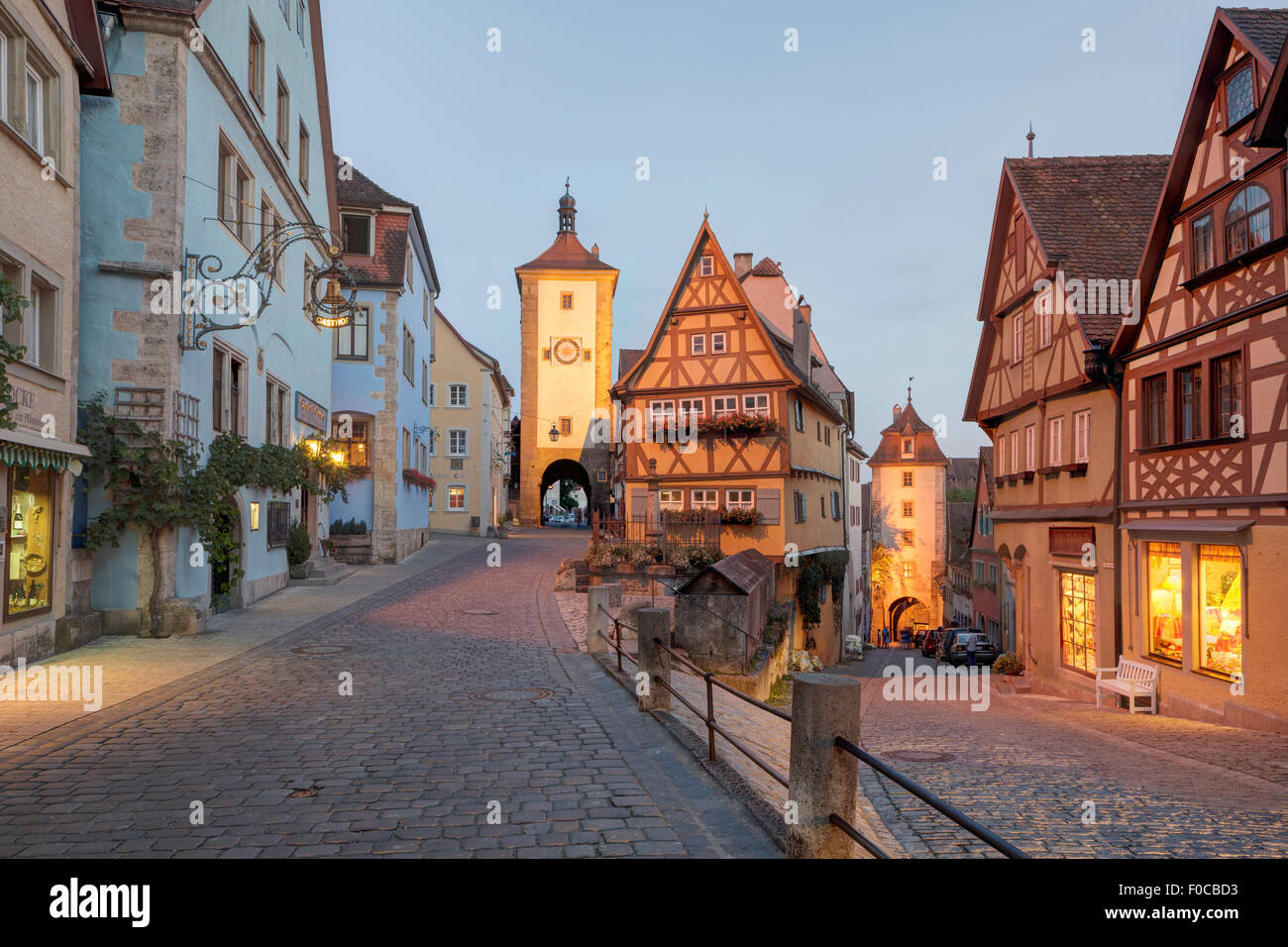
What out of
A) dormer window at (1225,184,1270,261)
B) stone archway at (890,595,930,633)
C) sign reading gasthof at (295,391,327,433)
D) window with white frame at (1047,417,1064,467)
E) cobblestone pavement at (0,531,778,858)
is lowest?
stone archway at (890,595,930,633)

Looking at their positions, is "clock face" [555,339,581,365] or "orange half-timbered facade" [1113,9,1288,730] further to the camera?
"clock face" [555,339,581,365]

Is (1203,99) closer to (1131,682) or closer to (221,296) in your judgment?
(1131,682)

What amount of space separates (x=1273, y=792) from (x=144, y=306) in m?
14.9

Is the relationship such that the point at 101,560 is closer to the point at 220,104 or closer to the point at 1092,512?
the point at 220,104

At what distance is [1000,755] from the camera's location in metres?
10.6

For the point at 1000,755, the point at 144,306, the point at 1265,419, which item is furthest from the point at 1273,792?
the point at 144,306

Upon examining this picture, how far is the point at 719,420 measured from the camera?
92.2 ft

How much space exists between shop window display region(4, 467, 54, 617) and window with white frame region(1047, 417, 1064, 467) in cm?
1770

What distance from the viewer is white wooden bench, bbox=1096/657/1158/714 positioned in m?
15.6

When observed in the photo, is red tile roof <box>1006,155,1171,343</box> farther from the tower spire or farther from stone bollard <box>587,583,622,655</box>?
the tower spire

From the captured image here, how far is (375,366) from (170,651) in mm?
18163

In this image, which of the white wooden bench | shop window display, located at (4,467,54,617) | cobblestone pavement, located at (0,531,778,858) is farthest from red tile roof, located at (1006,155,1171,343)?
shop window display, located at (4,467,54,617)

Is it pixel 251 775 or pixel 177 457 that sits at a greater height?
pixel 177 457
